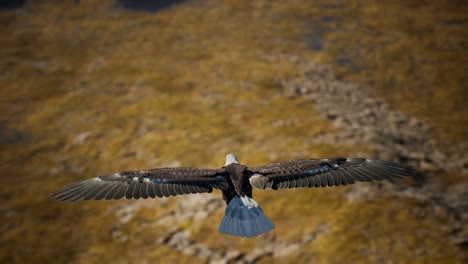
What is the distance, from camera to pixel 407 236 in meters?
9.59

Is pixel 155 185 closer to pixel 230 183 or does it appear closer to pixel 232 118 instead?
pixel 230 183

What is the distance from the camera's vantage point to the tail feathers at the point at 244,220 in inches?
234

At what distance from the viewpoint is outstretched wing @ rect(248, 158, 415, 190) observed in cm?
658

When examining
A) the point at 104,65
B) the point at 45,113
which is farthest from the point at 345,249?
the point at 104,65

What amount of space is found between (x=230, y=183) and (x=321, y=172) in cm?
143

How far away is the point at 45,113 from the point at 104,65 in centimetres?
368

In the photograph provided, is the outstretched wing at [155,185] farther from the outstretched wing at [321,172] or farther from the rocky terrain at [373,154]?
the rocky terrain at [373,154]

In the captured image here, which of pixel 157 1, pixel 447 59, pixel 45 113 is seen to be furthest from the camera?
pixel 157 1

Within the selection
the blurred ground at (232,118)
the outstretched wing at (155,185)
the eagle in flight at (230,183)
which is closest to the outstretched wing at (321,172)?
the eagle in flight at (230,183)

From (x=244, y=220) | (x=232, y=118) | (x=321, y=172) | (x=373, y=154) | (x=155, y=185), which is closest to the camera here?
(x=244, y=220)

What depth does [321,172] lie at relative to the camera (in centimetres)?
693

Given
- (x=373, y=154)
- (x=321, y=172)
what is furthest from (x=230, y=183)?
(x=373, y=154)

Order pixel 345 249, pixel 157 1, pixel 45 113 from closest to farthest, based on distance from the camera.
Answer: pixel 345 249 → pixel 45 113 → pixel 157 1

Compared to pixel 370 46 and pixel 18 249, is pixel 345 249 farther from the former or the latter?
pixel 370 46
